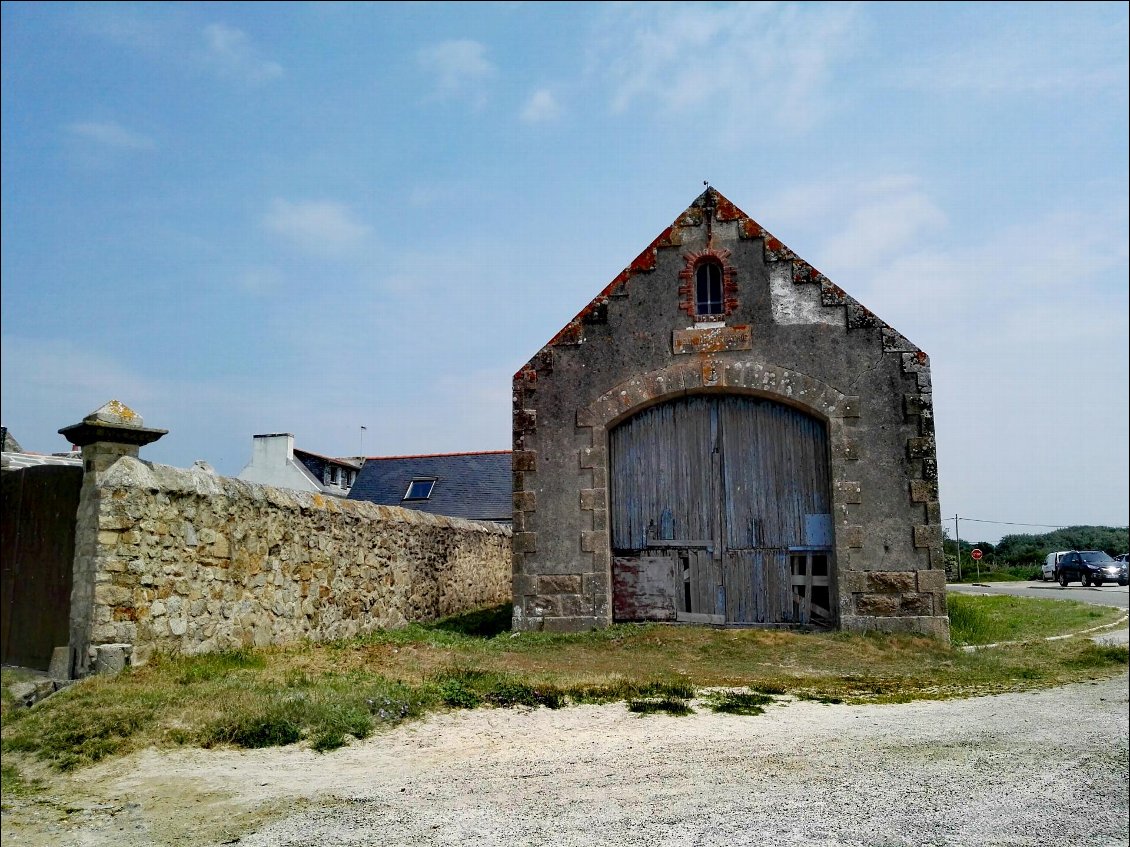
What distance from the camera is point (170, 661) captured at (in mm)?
7305

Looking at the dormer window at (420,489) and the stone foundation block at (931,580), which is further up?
the dormer window at (420,489)

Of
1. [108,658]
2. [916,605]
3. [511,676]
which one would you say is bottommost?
[511,676]

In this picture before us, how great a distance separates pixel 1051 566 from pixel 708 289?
950 centimetres

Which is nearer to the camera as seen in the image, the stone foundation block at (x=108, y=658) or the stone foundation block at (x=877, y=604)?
the stone foundation block at (x=108, y=658)

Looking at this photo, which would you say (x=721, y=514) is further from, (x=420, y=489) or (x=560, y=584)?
(x=420, y=489)

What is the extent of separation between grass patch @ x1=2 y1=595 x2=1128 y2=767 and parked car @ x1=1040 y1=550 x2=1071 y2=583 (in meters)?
0.26

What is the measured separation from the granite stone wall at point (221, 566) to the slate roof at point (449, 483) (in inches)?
467

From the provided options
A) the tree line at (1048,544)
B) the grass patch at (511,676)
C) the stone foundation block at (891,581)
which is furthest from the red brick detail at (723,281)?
the tree line at (1048,544)

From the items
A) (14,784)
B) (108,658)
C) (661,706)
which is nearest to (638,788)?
(661,706)

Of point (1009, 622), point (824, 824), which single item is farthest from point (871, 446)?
point (824, 824)

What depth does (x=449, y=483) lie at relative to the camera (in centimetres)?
2694

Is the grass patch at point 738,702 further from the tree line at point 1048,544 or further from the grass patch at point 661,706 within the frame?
the tree line at point 1048,544

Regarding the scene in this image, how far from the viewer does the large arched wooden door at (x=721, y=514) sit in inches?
465

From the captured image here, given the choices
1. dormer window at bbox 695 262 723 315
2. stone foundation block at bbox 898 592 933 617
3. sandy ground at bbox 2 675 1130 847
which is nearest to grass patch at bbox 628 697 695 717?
sandy ground at bbox 2 675 1130 847
